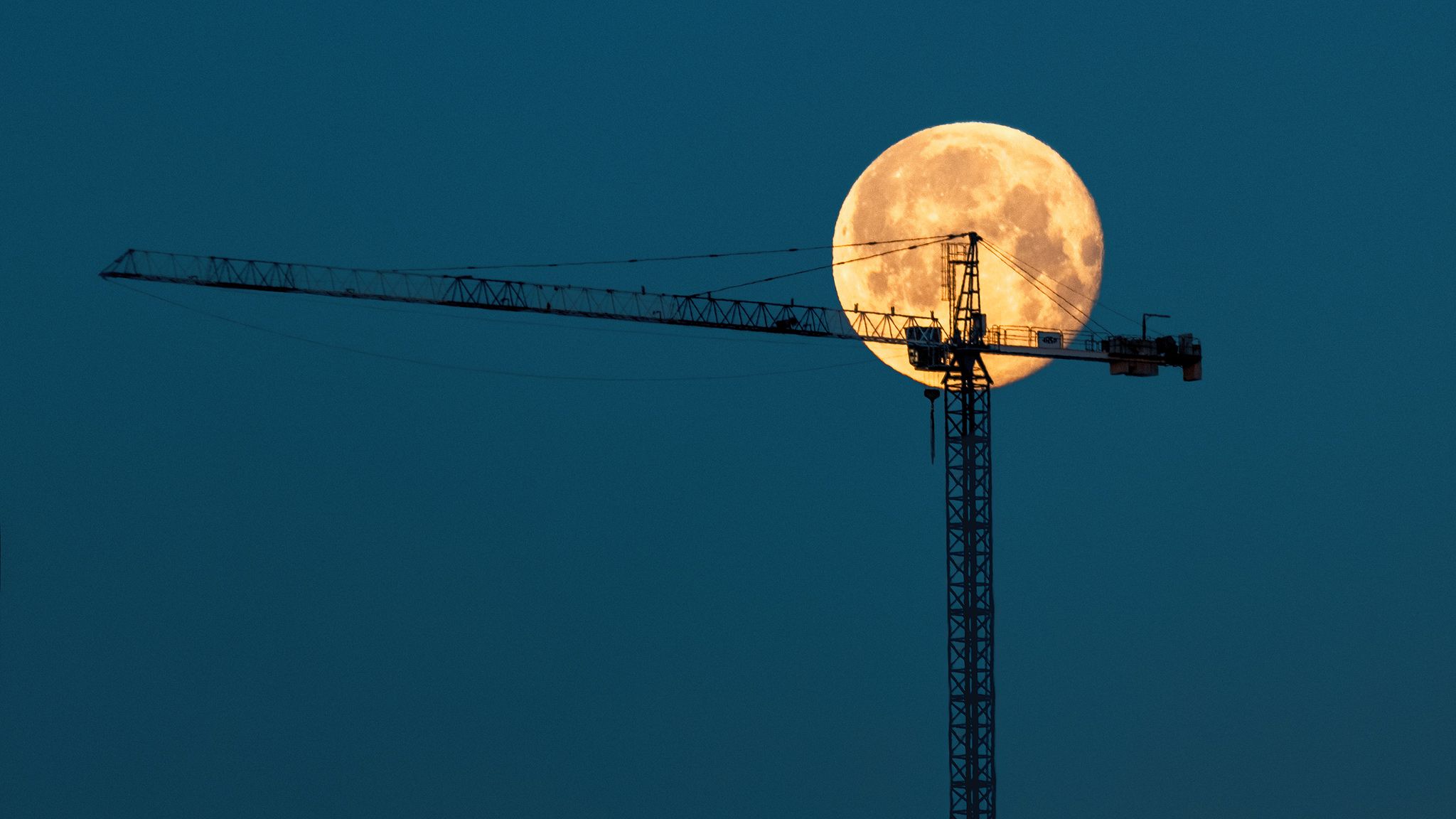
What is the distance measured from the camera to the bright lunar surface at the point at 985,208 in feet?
398

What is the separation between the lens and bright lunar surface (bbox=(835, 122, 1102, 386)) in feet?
398

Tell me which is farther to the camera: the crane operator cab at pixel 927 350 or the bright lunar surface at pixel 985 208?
the crane operator cab at pixel 927 350

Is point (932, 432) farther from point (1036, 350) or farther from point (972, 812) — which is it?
point (972, 812)

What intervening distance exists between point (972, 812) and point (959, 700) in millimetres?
6701

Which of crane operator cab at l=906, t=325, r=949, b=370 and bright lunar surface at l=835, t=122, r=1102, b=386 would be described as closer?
bright lunar surface at l=835, t=122, r=1102, b=386

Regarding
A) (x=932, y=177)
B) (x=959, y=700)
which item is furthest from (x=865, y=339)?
(x=959, y=700)

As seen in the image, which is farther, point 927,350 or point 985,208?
point 927,350

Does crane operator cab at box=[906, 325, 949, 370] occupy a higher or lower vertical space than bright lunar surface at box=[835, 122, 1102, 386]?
lower

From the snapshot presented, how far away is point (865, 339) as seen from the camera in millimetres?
132500

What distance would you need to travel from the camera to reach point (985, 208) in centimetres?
12231

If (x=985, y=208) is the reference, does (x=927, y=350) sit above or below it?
below

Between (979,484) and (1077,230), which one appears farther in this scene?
(979,484)

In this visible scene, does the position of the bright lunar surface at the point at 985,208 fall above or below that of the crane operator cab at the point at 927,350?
above

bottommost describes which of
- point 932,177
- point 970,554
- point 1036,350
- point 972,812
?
point 972,812
